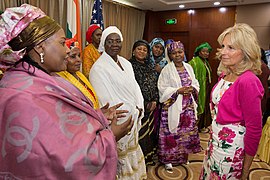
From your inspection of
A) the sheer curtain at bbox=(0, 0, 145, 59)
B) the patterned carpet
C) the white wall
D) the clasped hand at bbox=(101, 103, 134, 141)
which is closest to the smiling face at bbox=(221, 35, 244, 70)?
the clasped hand at bbox=(101, 103, 134, 141)

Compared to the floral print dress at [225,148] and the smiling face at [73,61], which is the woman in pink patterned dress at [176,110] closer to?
the floral print dress at [225,148]

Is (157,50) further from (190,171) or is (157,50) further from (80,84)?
(80,84)

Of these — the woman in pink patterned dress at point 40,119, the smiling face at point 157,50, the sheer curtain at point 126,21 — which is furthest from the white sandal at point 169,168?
the sheer curtain at point 126,21

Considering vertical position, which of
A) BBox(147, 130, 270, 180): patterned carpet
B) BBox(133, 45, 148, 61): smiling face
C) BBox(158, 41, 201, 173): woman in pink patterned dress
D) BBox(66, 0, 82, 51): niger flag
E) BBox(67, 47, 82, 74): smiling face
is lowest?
BBox(147, 130, 270, 180): patterned carpet

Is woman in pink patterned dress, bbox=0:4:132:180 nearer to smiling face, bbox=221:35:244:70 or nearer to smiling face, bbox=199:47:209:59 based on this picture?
smiling face, bbox=221:35:244:70

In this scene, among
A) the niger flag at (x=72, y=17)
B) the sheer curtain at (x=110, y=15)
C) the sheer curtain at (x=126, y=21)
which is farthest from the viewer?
the sheer curtain at (x=126, y=21)

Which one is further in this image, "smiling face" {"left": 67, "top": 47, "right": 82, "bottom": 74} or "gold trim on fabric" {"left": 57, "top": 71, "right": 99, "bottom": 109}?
"smiling face" {"left": 67, "top": 47, "right": 82, "bottom": 74}

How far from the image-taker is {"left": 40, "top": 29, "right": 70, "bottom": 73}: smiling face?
3.01 feet

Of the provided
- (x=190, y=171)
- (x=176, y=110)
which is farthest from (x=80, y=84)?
(x=190, y=171)

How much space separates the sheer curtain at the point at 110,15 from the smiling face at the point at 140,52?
2.40 m

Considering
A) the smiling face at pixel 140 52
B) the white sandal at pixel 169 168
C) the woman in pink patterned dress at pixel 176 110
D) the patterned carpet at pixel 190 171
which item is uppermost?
the smiling face at pixel 140 52

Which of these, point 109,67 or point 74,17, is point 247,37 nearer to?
point 109,67

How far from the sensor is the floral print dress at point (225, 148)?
1366 millimetres

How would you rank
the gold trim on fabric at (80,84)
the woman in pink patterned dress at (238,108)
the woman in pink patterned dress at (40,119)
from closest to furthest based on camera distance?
the woman in pink patterned dress at (40,119), the woman in pink patterned dress at (238,108), the gold trim on fabric at (80,84)
